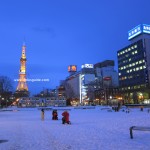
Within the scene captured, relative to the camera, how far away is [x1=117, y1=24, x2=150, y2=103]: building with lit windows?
529 feet

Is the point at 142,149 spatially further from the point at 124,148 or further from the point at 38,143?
the point at 38,143

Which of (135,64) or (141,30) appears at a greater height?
(141,30)

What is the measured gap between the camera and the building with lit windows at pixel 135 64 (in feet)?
529

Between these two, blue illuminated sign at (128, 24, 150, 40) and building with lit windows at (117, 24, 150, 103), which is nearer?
building with lit windows at (117, 24, 150, 103)

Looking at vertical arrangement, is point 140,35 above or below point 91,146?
above

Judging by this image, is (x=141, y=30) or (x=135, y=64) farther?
(x=141, y=30)

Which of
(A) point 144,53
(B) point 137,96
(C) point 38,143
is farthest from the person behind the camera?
(A) point 144,53

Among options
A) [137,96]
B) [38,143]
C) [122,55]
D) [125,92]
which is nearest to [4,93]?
[137,96]

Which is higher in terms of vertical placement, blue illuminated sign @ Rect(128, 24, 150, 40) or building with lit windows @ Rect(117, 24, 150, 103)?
blue illuminated sign @ Rect(128, 24, 150, 40)

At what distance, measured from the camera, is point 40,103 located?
170 metres

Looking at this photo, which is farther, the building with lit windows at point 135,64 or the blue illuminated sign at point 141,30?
the blue illuminated sign at point 141,30

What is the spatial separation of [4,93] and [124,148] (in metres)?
109

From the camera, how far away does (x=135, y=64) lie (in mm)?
169625

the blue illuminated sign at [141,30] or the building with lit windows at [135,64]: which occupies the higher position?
the blue illuminated sign at [141,30]
